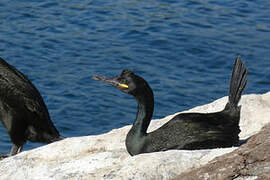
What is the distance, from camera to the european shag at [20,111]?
791 centimetres

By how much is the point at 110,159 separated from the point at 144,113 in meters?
0.74

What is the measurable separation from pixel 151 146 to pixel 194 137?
0.42 meters

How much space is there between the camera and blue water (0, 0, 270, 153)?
468 inches

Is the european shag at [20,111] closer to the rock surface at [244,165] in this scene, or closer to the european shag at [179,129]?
the european shag at [179,129]

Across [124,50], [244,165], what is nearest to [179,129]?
[244,165]

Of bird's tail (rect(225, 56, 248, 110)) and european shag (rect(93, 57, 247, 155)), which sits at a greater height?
bird's tail (rect(225, 56, 248, 110))

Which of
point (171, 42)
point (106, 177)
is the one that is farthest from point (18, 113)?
point (171, 42)

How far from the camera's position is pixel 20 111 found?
8.03m

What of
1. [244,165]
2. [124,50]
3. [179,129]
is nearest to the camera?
[244,165]

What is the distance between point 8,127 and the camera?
8.04m

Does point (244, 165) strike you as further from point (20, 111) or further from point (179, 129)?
point (20, 111)

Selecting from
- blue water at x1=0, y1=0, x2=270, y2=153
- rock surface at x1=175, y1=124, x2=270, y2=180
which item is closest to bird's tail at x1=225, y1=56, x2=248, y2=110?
rock surface at x1=175, y1=124, x2=270, y2=180

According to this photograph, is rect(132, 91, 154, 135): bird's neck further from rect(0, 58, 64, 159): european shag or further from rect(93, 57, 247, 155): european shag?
rect(0, 58, 64, 159): european shag

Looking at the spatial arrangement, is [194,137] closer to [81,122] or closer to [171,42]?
[81,122]
